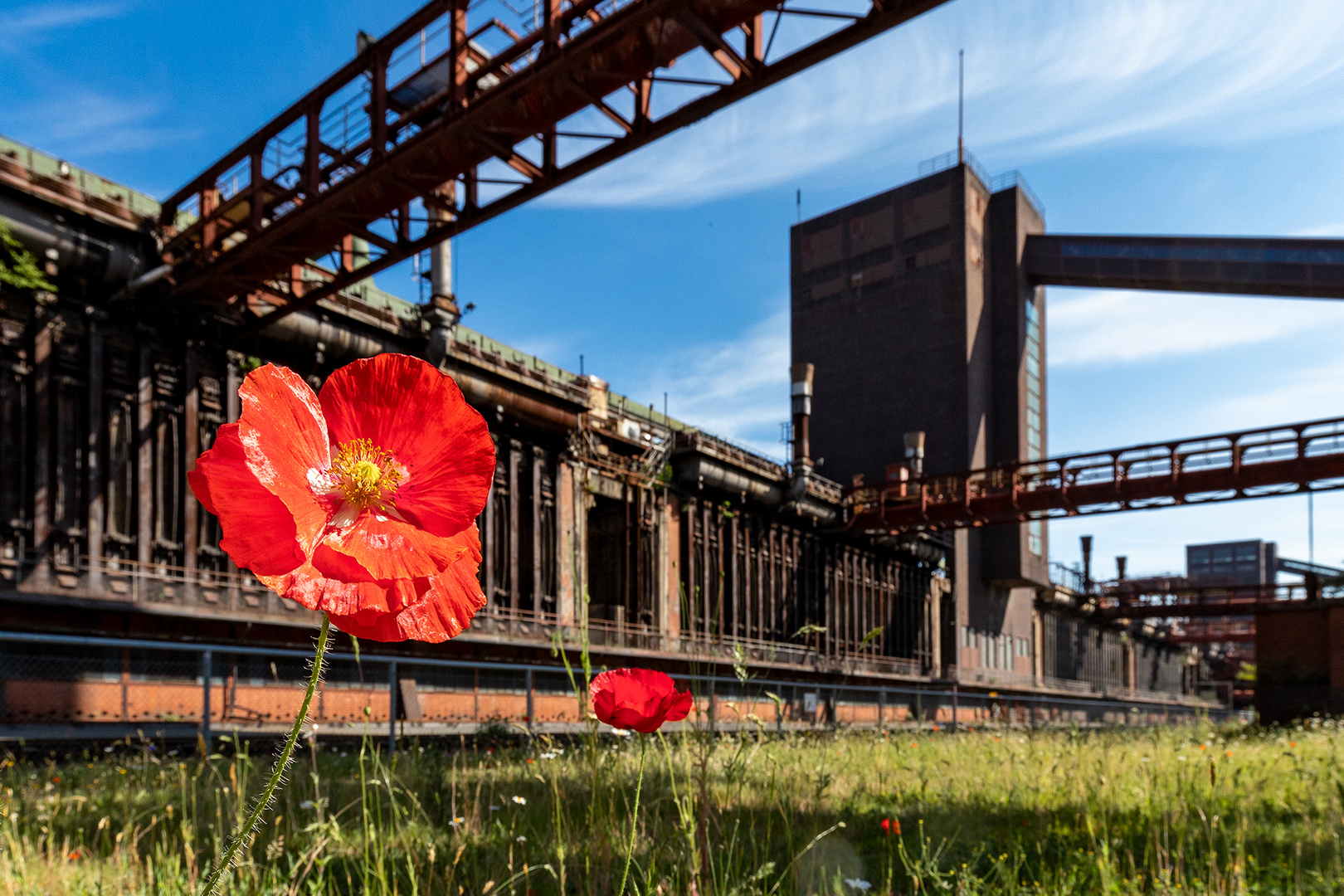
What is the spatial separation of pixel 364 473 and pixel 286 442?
0.07 meters

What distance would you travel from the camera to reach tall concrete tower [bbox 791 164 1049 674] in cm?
4434

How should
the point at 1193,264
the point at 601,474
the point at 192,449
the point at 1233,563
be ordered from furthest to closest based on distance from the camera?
the point at 1233,563
the point at 1193,264
the point at 601,474
the point at 192,449

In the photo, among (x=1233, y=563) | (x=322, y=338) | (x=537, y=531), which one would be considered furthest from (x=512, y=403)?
(x=1233, y=563)

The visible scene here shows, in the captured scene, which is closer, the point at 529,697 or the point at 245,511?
the point at 245,511

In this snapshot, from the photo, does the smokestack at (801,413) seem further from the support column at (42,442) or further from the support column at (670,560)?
the support column at (42,442)

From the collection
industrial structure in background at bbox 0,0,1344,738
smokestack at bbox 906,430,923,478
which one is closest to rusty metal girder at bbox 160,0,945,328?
industrial structure in background at bbox 0,0,1344,738

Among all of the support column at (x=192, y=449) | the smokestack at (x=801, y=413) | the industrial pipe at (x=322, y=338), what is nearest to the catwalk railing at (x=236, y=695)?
the support column at (x=192, y=449)

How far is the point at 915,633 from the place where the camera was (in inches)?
1623

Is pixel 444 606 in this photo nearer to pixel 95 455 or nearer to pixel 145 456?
pixel 95 455

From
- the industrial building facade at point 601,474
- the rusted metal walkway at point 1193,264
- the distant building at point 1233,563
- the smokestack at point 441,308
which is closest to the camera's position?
the industrial building facade at point 601,474

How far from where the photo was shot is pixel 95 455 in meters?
15.0

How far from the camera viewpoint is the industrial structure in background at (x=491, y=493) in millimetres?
12867

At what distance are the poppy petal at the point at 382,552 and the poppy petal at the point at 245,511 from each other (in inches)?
1.0

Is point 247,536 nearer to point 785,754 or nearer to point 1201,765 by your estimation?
point 785,754
